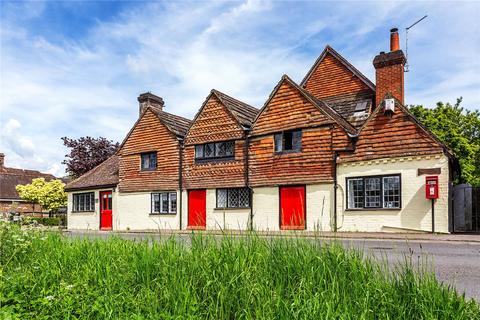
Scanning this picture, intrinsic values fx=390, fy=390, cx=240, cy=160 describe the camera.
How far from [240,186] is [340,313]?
18.3 m

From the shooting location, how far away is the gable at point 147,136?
85.0ft

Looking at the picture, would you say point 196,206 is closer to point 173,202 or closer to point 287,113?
point 173,202

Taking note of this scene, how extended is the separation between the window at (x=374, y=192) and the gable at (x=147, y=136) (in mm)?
11931

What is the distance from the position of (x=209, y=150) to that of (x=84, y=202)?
11911 millimetres

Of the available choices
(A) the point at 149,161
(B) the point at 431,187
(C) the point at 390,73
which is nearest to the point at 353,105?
(C) the point at 390,73

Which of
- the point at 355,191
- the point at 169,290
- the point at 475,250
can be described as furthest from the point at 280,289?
the point at 355,191

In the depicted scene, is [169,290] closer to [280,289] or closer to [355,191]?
[280,289]

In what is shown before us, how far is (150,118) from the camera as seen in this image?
26.9m

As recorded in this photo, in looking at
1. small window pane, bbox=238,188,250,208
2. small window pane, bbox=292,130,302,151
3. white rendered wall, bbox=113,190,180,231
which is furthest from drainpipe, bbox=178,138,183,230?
small window pane, bbox=292,130,302,151

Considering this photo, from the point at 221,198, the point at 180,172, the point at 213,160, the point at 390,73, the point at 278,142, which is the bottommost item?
the point at 221,198

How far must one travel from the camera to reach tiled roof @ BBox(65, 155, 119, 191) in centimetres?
2822

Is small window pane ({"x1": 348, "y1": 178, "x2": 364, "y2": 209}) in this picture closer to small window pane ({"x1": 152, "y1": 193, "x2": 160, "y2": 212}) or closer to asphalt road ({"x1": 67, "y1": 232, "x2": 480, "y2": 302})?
asphalt road ({"x1": 67, "y1": 232, "x2": 480, "y2": 302})

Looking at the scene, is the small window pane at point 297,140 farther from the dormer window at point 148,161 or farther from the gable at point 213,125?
the dormer window at point 148,161

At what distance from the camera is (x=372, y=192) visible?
17922 mm
